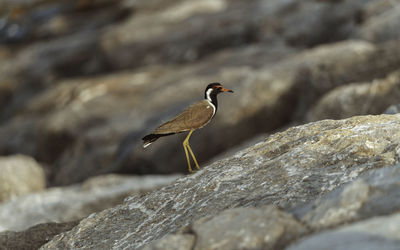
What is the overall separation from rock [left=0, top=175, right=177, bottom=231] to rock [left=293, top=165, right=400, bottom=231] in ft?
33.3

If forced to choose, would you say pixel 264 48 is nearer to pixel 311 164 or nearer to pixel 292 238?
pixel 311 164

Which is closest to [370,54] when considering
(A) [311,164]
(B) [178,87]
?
(B) [178,87]

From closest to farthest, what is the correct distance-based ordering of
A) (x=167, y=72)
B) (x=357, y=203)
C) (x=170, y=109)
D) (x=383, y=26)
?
(x=357, y=203)
(x=170, y=109)
(x=383, y=26)
(x=167, y=72)

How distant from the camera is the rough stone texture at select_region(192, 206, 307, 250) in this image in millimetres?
6250

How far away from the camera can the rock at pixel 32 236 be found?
462 inches

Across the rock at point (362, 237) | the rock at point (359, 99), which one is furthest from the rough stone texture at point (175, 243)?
the rock at point (359, 99)

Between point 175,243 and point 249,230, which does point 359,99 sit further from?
point 175,243

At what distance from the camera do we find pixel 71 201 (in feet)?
57.8

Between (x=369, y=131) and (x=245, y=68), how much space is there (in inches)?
679

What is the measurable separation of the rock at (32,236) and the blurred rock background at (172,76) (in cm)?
380

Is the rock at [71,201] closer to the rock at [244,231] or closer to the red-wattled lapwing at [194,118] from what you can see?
the red-wattled lapwing at [194,118]

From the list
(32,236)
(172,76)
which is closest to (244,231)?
(32,236)

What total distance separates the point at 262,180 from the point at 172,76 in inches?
831

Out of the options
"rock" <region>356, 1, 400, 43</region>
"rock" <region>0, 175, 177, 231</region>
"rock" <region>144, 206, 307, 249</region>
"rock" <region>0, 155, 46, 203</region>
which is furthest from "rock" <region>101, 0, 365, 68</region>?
"rock" <region>144, 206, 307, 249</region>
